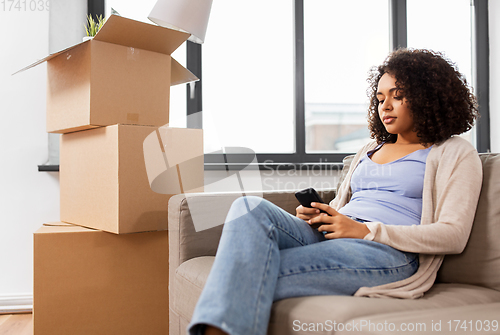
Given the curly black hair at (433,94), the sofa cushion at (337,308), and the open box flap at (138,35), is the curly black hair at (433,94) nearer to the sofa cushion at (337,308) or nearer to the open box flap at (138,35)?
the sofa cushion at (337,308)

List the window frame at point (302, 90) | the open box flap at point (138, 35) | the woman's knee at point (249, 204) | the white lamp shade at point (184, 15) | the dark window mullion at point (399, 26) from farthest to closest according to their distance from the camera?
the dark window mullion at point (399, 26), the window frame at point (302, 90), the white lamp shade at point (184, 15), the open box flap at point (138, 35), the woman's knee at point (249, 204)

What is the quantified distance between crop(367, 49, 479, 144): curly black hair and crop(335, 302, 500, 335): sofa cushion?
53 cm

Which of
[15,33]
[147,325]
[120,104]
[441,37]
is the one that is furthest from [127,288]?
[441,37]

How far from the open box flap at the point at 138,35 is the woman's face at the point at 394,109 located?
2.36ft

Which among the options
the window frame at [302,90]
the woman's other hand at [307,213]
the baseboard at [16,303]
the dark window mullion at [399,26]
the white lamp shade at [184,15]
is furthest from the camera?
the dark window mullion at [399,26]

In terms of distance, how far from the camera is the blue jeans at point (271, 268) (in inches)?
24.6

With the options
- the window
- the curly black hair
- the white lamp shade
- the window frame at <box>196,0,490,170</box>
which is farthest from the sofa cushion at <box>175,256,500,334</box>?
the window

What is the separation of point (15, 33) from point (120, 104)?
0.87 meters

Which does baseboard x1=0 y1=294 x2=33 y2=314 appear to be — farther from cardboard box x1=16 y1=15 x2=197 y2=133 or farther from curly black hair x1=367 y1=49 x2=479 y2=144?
curly black hair x1=367 y1=49 x2=479 y2=144

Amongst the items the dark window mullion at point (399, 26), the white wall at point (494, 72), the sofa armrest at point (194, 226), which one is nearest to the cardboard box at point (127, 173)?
the sofa armrest at point (194, 226)

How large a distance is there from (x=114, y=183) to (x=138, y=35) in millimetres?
513

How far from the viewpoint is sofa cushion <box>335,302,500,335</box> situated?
0.62m

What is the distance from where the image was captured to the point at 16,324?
60.3 inches

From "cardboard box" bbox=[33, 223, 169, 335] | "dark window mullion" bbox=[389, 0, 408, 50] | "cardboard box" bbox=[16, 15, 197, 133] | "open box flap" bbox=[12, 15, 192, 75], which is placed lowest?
"cardboard box" bbox=[33, 223, 169, 335]
